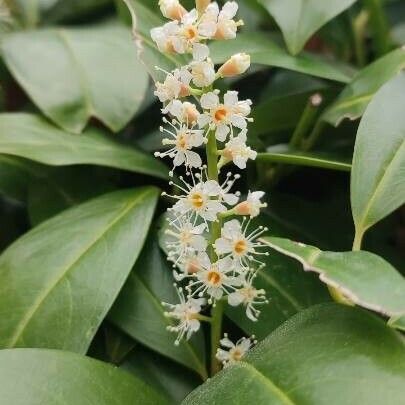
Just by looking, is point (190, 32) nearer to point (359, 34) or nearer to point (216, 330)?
point (216, 330)

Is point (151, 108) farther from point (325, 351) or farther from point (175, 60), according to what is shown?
point (325, 351)

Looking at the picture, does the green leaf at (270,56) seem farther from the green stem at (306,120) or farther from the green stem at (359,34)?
the green stem at (359,34)

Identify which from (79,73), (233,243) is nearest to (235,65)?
(233,243)

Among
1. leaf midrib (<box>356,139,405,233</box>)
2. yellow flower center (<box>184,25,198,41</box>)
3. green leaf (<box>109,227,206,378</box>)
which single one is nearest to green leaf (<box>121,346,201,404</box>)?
green leaf (<box>109,227,206,378</box>)

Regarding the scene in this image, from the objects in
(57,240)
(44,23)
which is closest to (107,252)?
(57,240)

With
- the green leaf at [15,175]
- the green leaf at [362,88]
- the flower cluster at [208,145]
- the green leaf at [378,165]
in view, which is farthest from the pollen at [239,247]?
the green leaf at [15,175]
